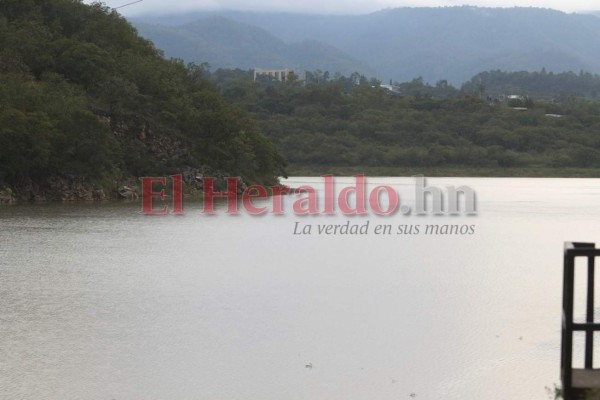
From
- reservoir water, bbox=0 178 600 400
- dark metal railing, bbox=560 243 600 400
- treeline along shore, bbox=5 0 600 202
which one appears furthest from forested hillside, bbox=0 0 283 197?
dark metal railing, bbox=560 243 600 400

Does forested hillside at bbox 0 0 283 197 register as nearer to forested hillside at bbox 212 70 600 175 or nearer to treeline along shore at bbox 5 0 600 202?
treeline along shore at bbox 5 0 600 202

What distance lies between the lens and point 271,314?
16047mm

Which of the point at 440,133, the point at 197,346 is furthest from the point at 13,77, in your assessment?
the point at 440,133

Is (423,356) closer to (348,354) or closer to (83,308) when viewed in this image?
(348,354)

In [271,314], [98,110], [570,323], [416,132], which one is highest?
[98,110]

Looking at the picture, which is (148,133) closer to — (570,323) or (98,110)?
(98,110)

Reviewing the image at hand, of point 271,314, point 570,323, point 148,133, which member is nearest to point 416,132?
point 148,133

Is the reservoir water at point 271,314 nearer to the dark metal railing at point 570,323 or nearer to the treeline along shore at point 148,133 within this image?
the dark metal railing at point 570,323

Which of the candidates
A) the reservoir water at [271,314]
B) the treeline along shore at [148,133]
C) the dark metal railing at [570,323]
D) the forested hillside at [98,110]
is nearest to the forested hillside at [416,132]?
the treeline along shore at [148,133]

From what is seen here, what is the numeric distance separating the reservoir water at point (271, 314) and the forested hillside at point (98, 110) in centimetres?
1076

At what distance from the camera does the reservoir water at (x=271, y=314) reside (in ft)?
39.1

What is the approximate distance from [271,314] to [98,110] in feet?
109

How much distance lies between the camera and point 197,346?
13.5m

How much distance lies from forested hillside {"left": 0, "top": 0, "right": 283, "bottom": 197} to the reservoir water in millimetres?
10756
